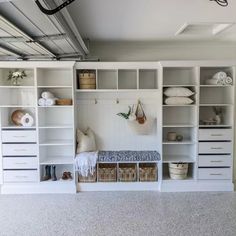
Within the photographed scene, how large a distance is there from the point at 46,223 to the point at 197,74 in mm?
2952

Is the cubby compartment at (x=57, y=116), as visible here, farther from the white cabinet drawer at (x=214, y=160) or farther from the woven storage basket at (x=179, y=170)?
the white cabinet drawer at (x=214, y=160)

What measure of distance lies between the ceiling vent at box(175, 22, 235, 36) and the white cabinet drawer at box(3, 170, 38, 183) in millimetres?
2990

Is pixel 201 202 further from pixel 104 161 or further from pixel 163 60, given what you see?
pixel 163 60

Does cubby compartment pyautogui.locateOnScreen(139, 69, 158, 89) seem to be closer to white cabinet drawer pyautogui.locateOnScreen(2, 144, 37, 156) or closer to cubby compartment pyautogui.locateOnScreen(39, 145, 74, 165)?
cubby compartment pyautogui.locateOnScreen(39, 145, 74, 165)

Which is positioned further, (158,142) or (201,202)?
(158,142)

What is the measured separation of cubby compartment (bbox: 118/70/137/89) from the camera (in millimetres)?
4461

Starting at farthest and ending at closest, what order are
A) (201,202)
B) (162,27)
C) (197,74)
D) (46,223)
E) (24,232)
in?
(197,74), (201,202), (162,27), (46,223), (24,232)

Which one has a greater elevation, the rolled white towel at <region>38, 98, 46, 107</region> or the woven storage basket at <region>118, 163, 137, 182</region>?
the rolled white towel at <region>38, 98, 46, 107</region>

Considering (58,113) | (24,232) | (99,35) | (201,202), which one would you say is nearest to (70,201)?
(24,232)

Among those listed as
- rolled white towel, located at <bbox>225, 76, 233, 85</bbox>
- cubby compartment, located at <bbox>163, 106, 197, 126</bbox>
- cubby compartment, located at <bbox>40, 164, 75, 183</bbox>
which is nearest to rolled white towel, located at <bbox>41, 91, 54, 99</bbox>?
cubby compartment, located at <bbox>40, 164, 75, 183</bbox>

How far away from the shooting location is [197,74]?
4.10 meters

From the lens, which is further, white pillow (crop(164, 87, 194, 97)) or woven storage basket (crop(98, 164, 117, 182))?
woven storage basket (crop(98, 164, 117, 182))

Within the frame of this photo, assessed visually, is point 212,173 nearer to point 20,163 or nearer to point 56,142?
point 56,142

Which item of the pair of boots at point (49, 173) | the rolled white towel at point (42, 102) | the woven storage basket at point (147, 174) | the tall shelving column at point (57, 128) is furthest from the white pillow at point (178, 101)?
the pair of boots at point (49, 173)
